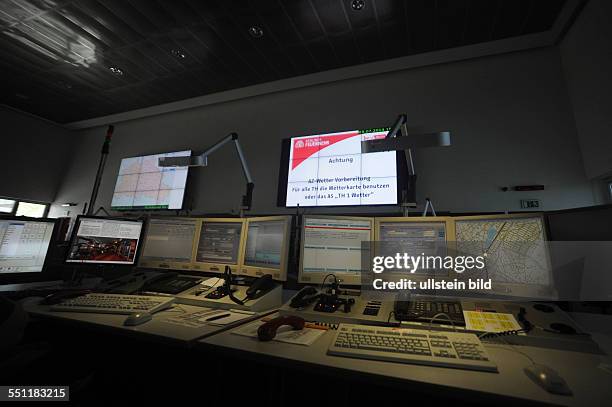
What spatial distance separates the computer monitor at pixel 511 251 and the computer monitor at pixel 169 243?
1.58 metres

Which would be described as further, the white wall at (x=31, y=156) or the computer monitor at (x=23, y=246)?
the white wall at (x=31, y=156)

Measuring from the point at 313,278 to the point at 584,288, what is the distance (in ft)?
3.70

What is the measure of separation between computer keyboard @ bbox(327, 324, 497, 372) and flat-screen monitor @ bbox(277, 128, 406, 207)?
4.91ft

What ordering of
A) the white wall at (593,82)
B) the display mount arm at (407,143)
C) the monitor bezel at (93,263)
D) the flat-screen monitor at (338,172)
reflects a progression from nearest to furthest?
the display mount arm at (407,143) < the monitor bezel at (93,263) < the white wall at (593,82) < the flat-screen monitor at (338,172)

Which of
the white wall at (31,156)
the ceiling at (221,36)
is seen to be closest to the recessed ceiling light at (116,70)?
the ceiling at (221,36)

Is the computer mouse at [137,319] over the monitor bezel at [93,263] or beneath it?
beneath

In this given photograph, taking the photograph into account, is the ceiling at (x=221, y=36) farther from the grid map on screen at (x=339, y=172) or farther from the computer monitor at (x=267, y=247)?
the computer monitor at (x=267, y=247)

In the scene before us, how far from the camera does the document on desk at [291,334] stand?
880 mm

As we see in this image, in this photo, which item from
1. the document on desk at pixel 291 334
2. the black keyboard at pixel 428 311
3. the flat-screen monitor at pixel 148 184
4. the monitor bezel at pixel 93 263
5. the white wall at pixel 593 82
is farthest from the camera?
the flat-screen monitor at pixel 148 184

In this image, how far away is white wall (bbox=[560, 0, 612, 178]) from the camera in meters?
1.74

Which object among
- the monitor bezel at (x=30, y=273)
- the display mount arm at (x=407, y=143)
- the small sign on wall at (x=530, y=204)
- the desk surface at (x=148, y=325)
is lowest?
the desk surface at (x=148, y=325)

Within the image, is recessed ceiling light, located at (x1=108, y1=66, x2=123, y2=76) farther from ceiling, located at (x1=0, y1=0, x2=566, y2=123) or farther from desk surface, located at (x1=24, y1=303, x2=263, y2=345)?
desk surface, located at (x1=24, y1=303, x2=263, y2=345)

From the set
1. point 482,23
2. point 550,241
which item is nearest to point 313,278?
point 550,241

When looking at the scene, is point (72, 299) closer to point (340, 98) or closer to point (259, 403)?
point (259, 403)
